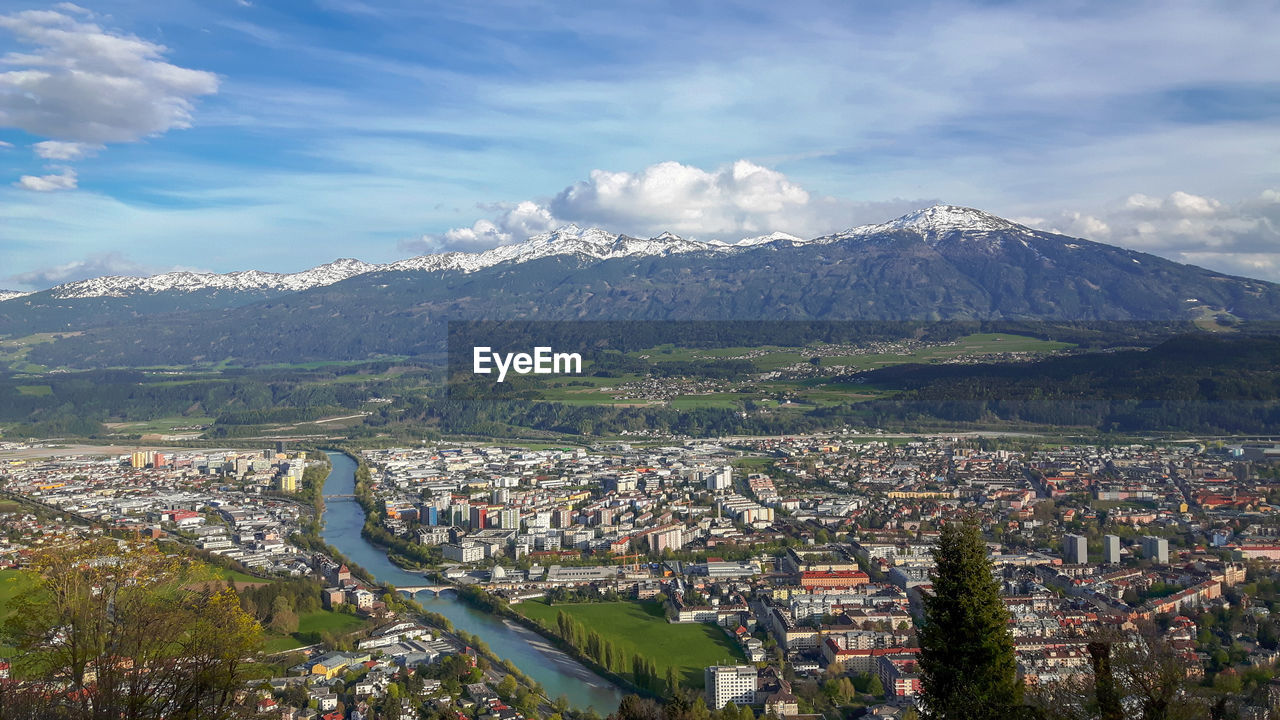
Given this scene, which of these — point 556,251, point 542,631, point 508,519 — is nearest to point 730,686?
point 542,631

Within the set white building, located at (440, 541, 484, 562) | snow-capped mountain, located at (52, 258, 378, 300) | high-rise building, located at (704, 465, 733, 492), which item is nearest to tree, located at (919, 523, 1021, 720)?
white building, located at (440, 541, 484, 562)

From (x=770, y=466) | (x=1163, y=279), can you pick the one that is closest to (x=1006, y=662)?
(x=770, y=466)

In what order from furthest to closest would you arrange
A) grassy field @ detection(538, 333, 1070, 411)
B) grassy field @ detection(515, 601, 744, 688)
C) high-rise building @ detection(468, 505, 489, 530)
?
grassy field @ detection(538, 333, 1070, 411) → high-rise building @ detection(468, 505, 489, 530) → grassy field @ detection(515, 601, 744, 688)

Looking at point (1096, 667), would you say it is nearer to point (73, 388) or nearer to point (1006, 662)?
point (1006, 662)

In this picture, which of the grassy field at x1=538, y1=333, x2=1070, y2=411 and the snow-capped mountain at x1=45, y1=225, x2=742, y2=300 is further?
the snow-capped mountain at x1=45, y1=225, x2=742, y2=300

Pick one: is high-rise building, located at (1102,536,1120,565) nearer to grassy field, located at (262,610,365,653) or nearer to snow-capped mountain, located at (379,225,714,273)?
grassy field, located at (262,610,365,653)

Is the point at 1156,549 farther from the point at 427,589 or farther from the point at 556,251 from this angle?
the point at 556,251

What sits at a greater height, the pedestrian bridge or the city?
the city

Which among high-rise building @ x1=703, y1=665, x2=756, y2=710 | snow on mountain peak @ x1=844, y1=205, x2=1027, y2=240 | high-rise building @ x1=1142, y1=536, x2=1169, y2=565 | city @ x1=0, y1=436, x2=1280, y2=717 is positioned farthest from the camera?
snow on mountain peak @ x1=844, y1=205, x2=1027, y2=240

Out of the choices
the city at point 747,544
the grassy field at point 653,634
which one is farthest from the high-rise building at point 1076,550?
the grassy field at point 653,634
